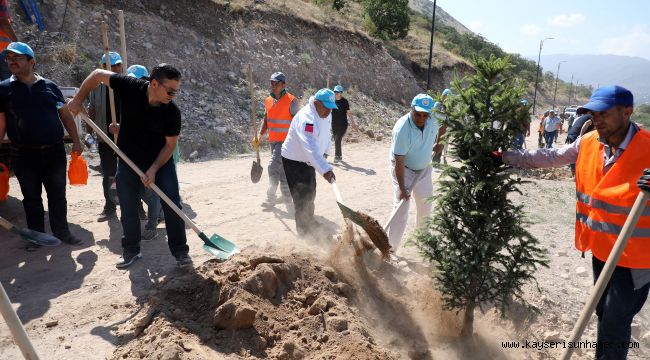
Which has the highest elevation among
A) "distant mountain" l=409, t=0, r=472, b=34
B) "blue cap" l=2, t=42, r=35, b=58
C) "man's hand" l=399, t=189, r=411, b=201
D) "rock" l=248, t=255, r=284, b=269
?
"distant mountain" l=409, t=0, r=472, b=34

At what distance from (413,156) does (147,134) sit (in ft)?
8.49

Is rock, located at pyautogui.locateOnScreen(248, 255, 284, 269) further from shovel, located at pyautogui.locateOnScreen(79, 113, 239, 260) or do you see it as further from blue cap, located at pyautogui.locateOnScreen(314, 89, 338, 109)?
blue cap, located at pyautogui.locateOnScreen(314, 89, 338, 109)

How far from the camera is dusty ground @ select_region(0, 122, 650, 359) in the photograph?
10.0 feet

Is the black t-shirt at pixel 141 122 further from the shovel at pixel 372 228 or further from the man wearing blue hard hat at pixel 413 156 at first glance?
the man wearing blue hard hat at pixel 413 156

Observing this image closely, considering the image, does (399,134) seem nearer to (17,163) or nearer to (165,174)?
(165,174)

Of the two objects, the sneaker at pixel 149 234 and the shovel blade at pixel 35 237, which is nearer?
the shovel blade at pixel 35 237

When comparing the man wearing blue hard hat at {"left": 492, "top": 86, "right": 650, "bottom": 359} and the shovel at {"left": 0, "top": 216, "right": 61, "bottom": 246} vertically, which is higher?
the man wearing blue hard hat at {"left": 492, "top": 86, "right": 650, "bottom": 359}

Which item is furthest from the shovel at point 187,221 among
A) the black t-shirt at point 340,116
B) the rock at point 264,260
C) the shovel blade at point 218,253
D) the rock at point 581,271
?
the black t-shirt at point 340,116

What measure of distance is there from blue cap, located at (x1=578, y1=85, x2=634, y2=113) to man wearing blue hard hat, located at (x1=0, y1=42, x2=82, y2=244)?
4743mm

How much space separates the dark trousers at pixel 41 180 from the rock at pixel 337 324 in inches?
130

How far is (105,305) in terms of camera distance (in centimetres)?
357

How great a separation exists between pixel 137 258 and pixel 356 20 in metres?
27.3

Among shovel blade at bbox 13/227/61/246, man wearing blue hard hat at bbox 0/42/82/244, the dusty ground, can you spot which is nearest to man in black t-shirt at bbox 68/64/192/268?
the dusty ground

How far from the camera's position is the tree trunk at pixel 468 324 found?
3441 mm
